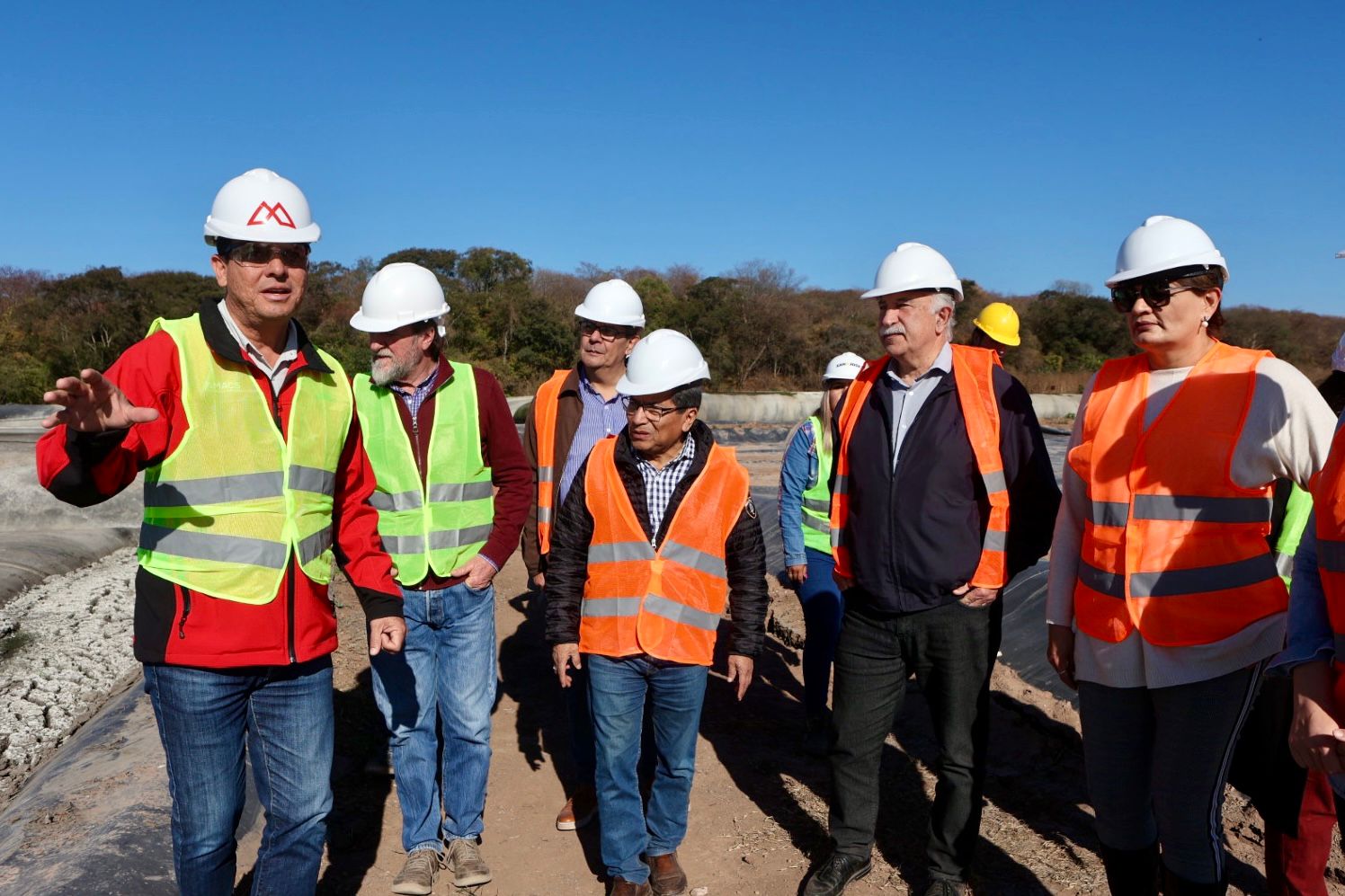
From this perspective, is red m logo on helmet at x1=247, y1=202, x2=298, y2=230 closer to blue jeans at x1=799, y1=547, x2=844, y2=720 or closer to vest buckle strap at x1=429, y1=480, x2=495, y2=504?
vest buckle strap at x1=429, y1=480, x2=495, y2=504

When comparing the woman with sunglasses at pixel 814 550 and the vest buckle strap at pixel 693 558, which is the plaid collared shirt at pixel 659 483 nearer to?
the vest buckle strap at pixel 693 558

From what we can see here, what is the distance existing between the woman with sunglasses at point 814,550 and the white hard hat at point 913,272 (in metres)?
1.47

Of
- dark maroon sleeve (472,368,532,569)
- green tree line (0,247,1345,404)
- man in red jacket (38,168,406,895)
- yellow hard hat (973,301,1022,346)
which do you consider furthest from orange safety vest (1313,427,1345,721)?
green tree line (0,247,1345,404)

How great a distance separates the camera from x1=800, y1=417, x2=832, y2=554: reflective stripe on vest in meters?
4.89

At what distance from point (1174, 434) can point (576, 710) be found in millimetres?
2506

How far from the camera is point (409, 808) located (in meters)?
3.59

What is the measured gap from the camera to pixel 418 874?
3.47m

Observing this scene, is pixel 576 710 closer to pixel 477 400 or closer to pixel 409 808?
pixel 409 808

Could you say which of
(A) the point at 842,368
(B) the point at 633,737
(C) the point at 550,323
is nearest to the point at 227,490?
(B) the point at 633,737

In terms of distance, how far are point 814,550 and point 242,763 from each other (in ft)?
9.63

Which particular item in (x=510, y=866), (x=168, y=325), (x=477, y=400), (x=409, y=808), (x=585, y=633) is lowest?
(x=510, y=866)

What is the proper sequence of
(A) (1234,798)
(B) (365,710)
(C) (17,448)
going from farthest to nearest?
1. (C) (17,448)
2. (B) (365,710)
3. (A) (1234,798)

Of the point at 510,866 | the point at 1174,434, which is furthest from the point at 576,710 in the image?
the point at 1174,434

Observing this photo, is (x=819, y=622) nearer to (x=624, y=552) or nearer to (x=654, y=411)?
(x=624, y=552)
